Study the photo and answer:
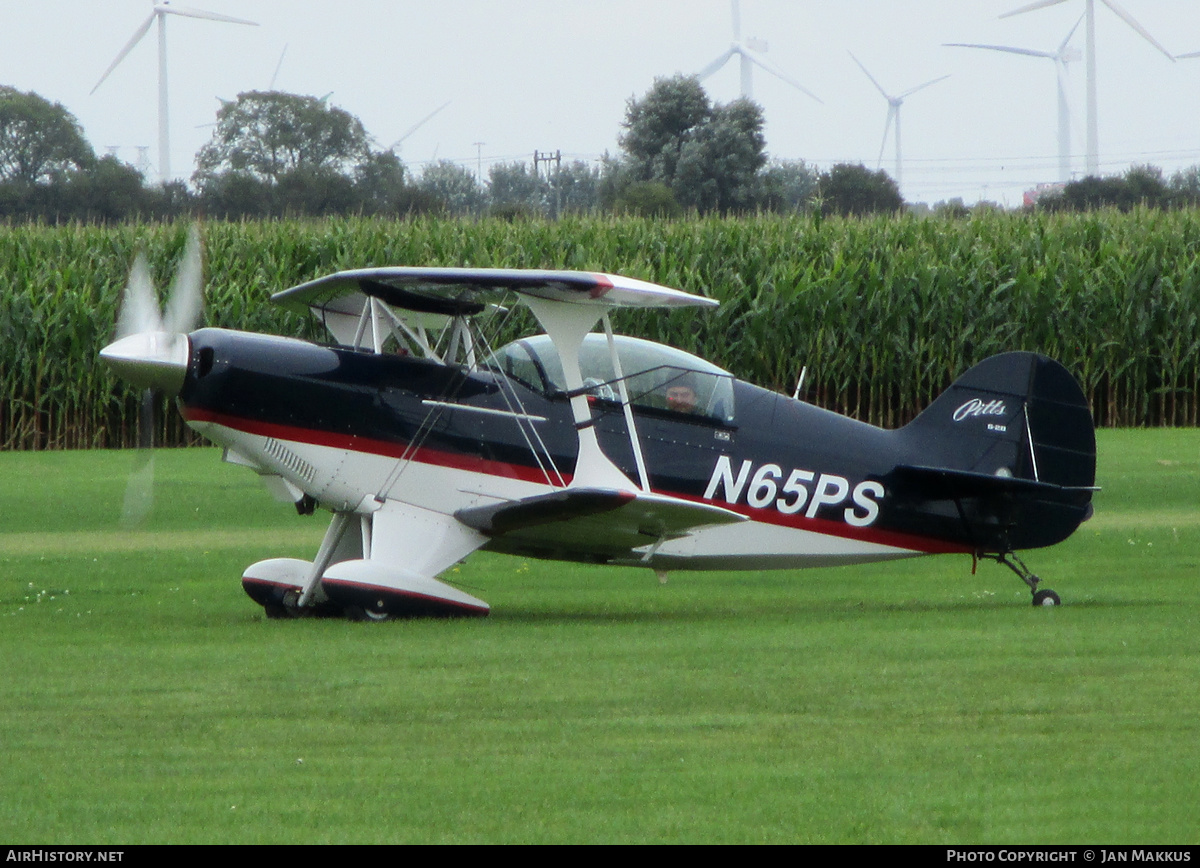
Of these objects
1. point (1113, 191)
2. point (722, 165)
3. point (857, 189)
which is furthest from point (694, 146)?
point (1113, 191)

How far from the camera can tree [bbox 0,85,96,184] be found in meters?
85.4

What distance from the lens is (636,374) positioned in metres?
11.9

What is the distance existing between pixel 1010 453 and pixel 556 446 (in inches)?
135

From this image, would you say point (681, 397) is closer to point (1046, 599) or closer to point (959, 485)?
point (959, 485)

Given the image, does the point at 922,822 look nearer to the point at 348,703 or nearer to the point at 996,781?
the point at 996,781

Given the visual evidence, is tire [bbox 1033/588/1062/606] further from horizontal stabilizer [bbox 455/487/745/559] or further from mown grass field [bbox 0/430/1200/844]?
horizontal stabilizer [bbox 455/487/745/559]

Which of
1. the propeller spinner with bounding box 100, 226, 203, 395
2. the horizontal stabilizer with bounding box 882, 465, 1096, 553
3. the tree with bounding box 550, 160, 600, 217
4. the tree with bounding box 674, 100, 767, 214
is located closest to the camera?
the propeller spinner with bounding box 100, 226, 203, 395

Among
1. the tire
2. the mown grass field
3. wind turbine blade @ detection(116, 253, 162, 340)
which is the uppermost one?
wind turbine blade @ detection(116, 253, 162, 340)

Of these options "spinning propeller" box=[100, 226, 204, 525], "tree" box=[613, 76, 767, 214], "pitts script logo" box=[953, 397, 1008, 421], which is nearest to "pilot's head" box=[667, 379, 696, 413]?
"pitts script logo" box=[953, 397, 1008, 421]

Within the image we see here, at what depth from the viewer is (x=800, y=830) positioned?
5.68 m

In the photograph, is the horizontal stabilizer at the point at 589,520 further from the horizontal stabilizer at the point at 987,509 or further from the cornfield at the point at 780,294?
the cornfield at the point at 780,294

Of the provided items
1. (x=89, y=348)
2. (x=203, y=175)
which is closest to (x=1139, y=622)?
(x=89, y=348)

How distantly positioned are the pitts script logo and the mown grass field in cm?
144

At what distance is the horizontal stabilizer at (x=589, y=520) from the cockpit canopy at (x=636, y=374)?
35.8 inches
